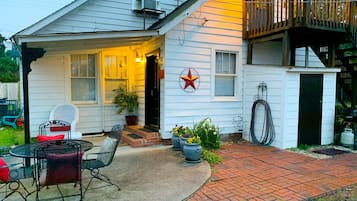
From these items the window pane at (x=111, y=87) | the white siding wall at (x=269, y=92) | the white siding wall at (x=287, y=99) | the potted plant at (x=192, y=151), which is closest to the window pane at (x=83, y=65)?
the window pane at (x=111, y=87)

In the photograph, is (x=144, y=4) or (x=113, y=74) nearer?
(x=144, y=4)

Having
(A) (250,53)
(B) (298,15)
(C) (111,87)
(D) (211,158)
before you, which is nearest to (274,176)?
(D) (211,158)

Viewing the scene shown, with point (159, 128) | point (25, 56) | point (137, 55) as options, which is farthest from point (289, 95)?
point (25, 56)

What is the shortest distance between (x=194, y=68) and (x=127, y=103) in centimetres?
238

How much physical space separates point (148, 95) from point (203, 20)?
8.67ft

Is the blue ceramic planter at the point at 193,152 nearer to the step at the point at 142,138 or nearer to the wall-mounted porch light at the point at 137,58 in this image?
the step at the point at 142,138

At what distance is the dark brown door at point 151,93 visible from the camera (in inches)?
292

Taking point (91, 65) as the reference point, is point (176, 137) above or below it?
below

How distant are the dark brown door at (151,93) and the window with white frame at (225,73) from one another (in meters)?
1.76

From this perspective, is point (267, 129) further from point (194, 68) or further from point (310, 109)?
point (194, 68)

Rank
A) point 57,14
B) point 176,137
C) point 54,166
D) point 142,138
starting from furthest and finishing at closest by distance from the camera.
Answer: point 142,138, point 57,14, point 176,137, point 54,166

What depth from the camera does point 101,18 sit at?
7355mm

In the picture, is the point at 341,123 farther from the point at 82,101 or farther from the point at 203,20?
the point at 82,101

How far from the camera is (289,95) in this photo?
21.2 feet
